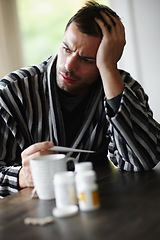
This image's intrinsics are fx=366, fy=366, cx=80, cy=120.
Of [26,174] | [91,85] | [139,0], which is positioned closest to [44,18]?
[139,0]

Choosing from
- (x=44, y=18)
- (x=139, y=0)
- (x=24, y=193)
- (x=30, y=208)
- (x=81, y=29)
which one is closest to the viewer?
(x=30, y=208)

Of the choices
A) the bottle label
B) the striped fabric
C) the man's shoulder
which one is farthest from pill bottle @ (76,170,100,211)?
the man's shoulder

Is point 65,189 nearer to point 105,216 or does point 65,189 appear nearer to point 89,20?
point 105,216

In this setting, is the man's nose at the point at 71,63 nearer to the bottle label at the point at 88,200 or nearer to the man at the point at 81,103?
the man at the point at 81,103

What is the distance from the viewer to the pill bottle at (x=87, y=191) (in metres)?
0.88

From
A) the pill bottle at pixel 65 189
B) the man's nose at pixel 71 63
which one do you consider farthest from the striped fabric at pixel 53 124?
the pill bottle at pixel 65 189

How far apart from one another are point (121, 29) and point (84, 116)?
1.36 ft

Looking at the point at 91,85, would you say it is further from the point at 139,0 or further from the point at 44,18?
the point at 44,18

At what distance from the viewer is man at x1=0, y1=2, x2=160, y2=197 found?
1.37 m

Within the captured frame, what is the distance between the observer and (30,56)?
320cm

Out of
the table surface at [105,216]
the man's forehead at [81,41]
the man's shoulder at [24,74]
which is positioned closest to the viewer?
the table surface at [105,216]

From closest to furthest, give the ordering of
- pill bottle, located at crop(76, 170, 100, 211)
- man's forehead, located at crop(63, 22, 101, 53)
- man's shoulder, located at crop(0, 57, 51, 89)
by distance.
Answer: pill bottle, located at crop(76, 170, 100, 211), man's forehead, located at crop(63, 22, 101, 53), man's shoulder, located at crop(0, 57, 51, 89)

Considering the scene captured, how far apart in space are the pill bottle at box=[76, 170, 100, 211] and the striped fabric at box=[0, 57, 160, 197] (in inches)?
18.6

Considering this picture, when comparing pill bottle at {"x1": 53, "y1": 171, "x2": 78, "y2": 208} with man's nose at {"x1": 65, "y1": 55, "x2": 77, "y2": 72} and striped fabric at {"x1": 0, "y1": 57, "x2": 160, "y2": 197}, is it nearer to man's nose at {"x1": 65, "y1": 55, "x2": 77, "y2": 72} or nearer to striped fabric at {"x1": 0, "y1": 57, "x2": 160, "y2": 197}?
striped fabric at {"x1": 0, "y1": 57, "x2": 160, "y2": 197}
